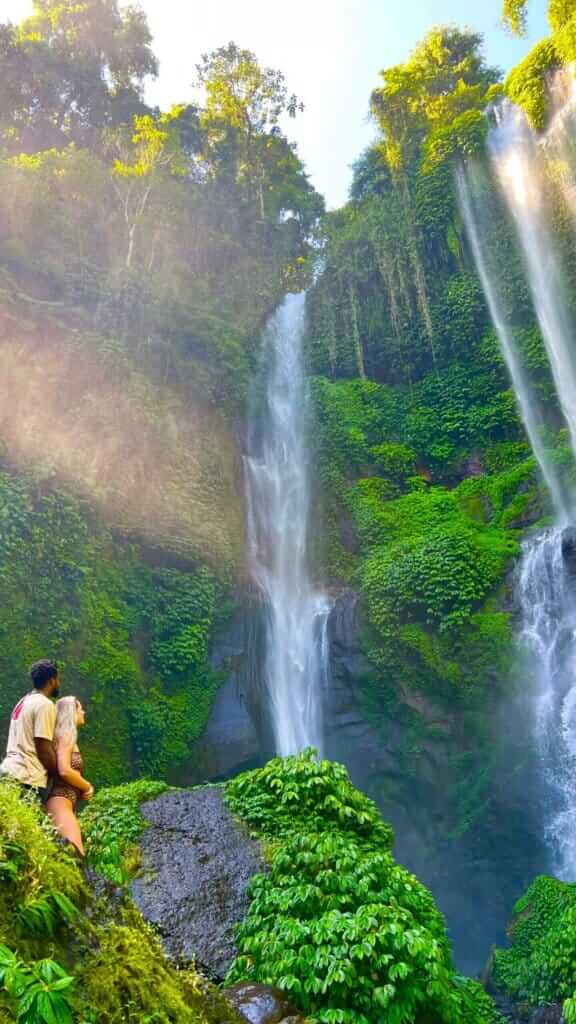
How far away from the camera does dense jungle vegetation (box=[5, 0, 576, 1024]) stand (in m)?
3.73

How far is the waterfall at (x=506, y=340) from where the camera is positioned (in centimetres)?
1677

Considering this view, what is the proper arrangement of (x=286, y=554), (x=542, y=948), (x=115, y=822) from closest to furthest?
(x=115, y=822) → (x=542, y=948) → (x=286, y=554)

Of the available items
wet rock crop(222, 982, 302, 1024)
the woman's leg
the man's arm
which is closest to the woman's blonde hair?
the man's arm

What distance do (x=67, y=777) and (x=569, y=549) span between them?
12.2 m

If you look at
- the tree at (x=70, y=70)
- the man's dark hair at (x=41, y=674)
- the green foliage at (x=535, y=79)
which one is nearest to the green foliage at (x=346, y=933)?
the man's dark hair at (x=41, y=674)

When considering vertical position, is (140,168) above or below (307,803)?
above

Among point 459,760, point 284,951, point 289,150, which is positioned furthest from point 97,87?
point 284,951

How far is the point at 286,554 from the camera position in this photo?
54.5ft

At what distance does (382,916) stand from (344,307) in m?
22.2

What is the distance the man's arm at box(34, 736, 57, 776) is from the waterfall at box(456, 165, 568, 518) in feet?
49.0

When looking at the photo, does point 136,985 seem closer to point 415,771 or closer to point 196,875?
point 196,875

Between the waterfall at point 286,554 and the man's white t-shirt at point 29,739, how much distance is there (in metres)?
10.2

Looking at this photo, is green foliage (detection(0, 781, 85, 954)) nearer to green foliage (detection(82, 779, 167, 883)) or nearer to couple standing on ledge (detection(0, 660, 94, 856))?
couple standing on ledge (detection(0, 660, 94, 856))

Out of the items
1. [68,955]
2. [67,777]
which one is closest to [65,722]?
[67,777]
